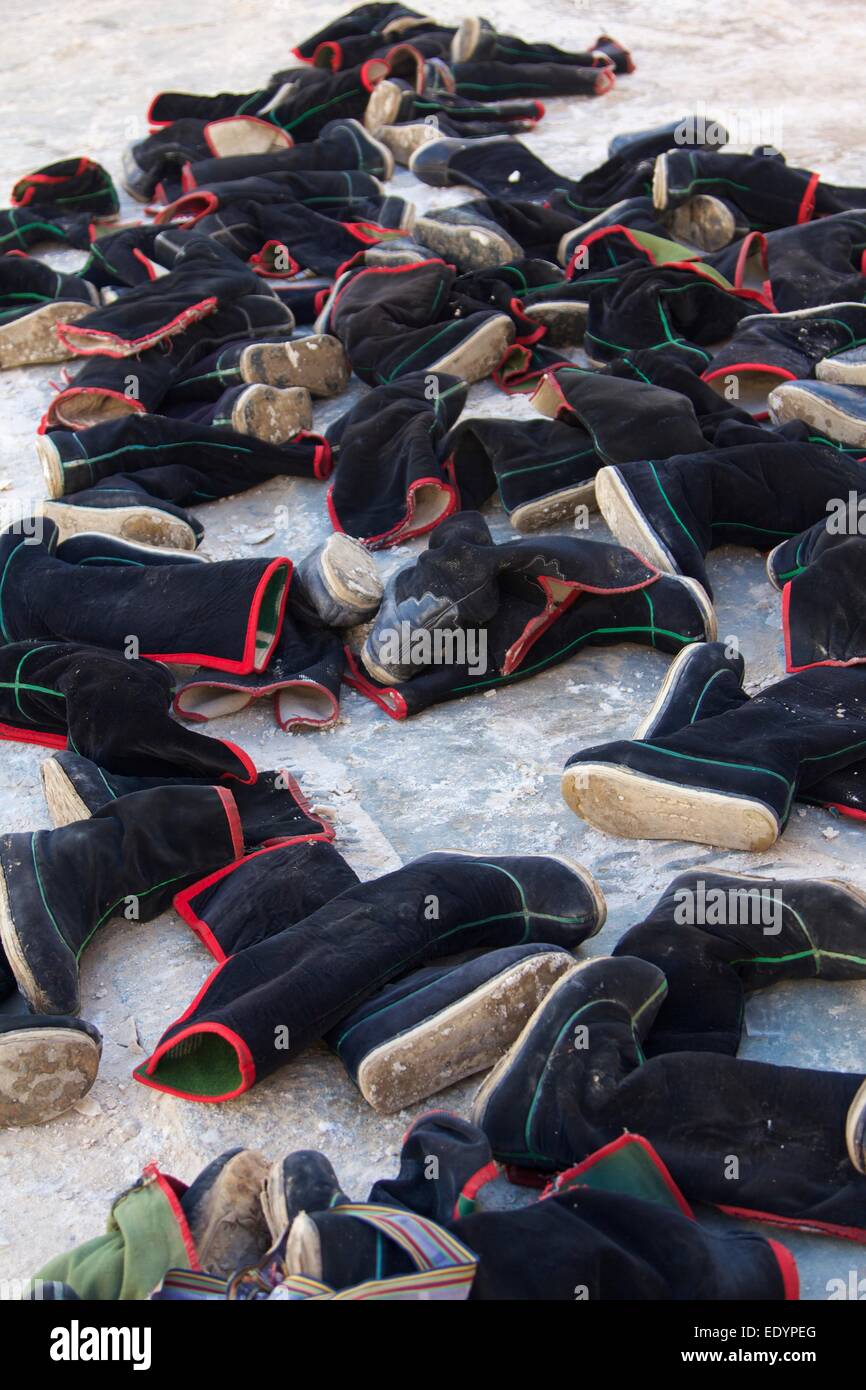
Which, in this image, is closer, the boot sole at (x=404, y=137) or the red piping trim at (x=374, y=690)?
the red piping trim at (x=374, y=690)

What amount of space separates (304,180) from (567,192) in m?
0.92

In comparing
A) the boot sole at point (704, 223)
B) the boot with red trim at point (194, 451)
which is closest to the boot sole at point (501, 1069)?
the boot with red trim at point (194, 451)

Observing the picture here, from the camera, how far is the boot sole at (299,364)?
398 centimetres

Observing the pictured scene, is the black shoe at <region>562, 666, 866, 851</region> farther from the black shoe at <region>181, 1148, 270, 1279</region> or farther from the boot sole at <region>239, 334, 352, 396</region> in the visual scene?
the boot sole at <region>239, 334, 352, 396</region>

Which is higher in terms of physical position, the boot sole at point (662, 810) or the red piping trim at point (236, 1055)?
→ the boot sole at point (662, 810)

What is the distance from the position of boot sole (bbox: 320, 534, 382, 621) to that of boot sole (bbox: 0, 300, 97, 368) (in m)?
1.68

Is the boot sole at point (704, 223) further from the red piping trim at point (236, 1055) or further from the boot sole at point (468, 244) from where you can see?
the red piping trim at point (236, 1055)

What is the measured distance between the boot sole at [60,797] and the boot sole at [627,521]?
1271mm

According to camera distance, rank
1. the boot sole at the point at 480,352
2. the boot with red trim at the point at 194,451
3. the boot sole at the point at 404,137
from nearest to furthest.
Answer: the boot with red trim at the point at 194,451
the boot sole at the point at 480,352
the boot sole at the point at 404,137

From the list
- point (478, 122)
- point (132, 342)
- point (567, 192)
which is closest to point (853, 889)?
point (132, 342)

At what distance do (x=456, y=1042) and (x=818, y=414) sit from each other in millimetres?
2083

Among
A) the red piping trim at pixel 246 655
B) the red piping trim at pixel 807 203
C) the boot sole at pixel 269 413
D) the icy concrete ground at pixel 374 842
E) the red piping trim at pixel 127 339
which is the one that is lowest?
the icy concrete ground at pixel 374 842

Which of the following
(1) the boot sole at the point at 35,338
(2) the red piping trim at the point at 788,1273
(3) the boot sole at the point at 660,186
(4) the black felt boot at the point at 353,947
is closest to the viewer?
(2) the red piping trim at the point at 788,1273

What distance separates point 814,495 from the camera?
322 centimetres
